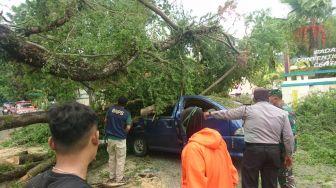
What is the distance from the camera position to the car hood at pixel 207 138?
312 centimetres

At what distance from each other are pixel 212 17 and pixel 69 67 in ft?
10.9

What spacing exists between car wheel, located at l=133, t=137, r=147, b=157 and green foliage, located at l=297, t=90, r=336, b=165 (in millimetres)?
3950

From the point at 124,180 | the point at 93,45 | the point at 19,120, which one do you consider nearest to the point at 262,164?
the point at 124,180

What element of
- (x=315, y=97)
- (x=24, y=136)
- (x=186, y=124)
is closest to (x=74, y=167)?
(x=186, y=124)

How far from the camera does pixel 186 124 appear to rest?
11.0ft

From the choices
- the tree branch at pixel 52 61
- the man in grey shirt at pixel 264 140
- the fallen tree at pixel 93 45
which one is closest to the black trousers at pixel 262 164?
the man in grey shirt at pixel 264 140

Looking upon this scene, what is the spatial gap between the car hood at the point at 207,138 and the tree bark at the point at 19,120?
503 cm

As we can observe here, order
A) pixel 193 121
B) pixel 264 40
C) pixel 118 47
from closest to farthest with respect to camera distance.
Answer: pixel 193 121 < pixel 118 47 < pixel 264 40

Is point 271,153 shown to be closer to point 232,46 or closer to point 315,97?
point 232,46

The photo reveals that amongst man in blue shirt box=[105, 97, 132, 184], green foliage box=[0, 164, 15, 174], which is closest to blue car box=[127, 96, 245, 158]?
man in blue shirt box=[105, 97, 132, 184]

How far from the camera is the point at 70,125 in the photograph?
1.96 meters

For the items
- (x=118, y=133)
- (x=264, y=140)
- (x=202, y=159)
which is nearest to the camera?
(x=202, y=159)

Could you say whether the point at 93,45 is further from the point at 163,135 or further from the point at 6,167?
the point at 6,167

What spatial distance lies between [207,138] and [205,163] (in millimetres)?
228
